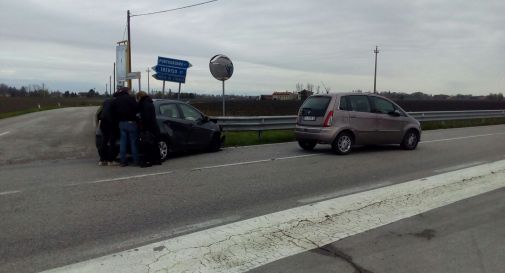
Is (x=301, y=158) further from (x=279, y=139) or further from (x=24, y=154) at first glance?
(x=24, y=154)

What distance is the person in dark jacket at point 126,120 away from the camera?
9836 mm

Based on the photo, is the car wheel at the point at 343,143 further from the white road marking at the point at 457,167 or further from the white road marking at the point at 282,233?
the white road marking at the point at 282,233

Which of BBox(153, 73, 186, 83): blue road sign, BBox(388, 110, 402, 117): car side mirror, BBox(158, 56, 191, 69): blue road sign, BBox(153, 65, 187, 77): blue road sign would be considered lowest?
BBox(388, 110, 402, 117): car side mirror

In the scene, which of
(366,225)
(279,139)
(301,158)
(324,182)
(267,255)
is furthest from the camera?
(279,139)

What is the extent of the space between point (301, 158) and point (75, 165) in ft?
16.6

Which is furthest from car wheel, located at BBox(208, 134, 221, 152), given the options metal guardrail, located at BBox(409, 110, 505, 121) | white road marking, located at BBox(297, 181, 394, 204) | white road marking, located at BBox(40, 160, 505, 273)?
metal guardrail, located at BBox(409, 110, 505, 121)

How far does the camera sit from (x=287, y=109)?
43469 mm

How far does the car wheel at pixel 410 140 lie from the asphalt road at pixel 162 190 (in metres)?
0.28

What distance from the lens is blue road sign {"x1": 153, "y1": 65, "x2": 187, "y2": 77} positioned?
16.8m

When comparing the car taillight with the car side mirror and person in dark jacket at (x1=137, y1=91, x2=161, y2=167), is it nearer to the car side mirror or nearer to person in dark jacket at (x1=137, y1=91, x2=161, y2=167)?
the car side mirror

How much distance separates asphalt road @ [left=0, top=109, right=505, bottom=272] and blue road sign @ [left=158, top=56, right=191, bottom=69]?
5.27 meters

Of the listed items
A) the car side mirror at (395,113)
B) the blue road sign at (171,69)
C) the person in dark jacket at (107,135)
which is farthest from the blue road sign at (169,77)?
the car side mirror at (395,113)

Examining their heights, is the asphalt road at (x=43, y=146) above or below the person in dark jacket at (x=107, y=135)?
below

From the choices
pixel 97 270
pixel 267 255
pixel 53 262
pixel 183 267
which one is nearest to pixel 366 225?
pixel 267 255
